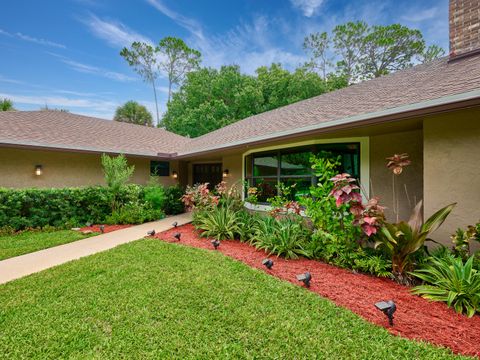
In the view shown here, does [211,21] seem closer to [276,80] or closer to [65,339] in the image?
[276,80]

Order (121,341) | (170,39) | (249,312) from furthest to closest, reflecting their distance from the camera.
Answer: (170,39) → (249,312) → (121,341)

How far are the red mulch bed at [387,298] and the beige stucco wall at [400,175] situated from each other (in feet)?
7.96

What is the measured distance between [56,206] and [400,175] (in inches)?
385

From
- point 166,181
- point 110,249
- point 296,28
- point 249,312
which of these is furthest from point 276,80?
point 249,312

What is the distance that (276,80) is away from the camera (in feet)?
71.8

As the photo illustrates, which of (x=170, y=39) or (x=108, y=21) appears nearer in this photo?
(x=108, y=21)

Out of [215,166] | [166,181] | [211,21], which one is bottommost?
[166,181]

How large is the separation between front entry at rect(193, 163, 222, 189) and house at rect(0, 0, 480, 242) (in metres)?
Answer: 1.71

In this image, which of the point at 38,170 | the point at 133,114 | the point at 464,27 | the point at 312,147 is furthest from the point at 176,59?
the point at 464,27

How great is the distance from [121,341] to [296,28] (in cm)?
2001

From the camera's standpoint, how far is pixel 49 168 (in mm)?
9320

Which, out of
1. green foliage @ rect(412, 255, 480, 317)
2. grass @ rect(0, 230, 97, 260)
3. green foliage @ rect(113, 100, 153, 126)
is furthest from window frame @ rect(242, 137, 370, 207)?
green foliage @ rect(113, 100, 153, 126)

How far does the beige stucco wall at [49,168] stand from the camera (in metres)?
8.46

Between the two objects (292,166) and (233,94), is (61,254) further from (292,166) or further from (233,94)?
(233,94)
